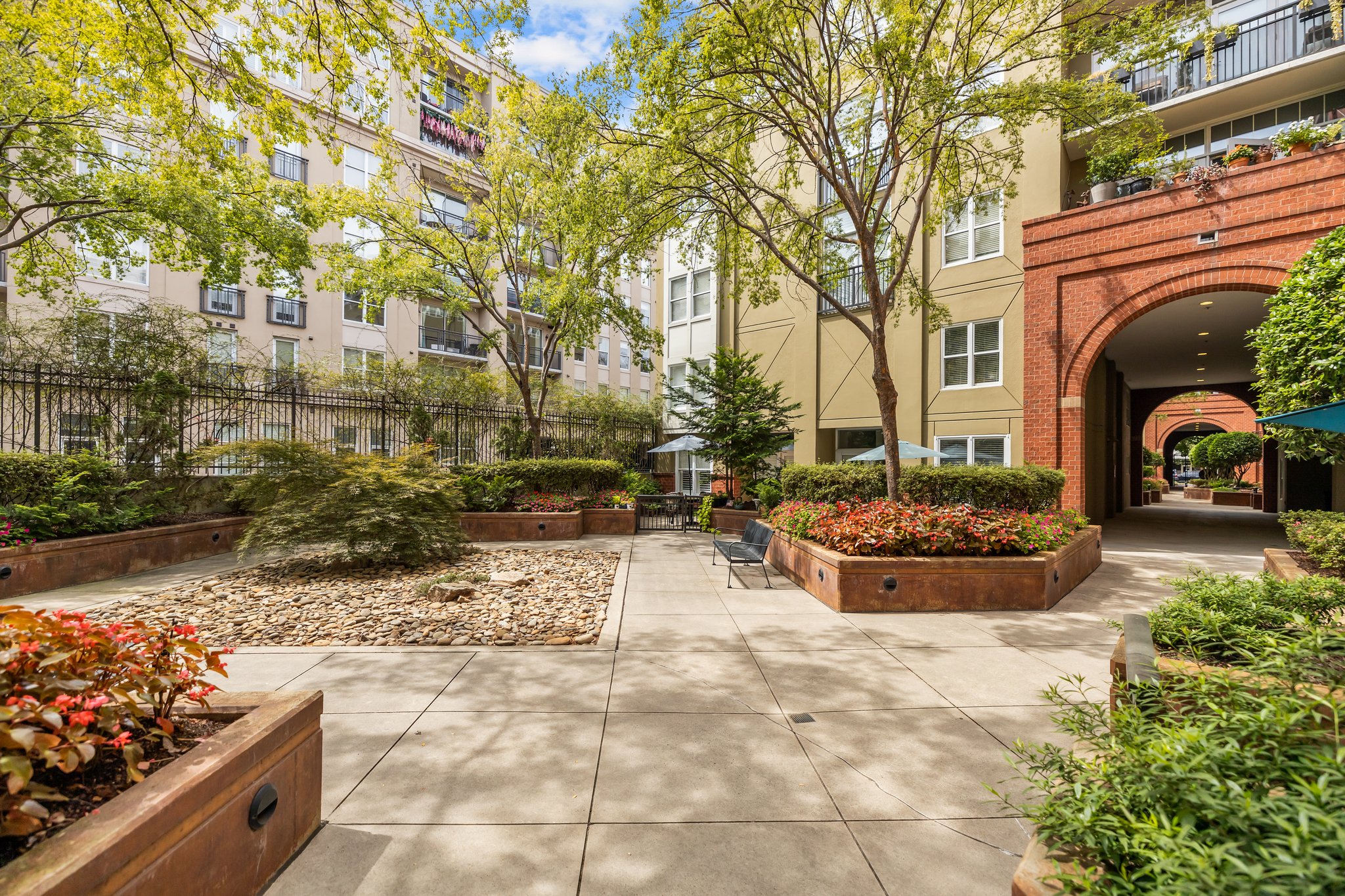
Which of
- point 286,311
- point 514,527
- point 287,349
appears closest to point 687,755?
point 514,527

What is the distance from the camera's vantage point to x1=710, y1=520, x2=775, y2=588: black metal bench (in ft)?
27.7

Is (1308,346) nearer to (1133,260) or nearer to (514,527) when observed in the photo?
(1133,260)

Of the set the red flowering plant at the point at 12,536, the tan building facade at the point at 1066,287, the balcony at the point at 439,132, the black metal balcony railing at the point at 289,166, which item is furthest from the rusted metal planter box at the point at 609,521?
the balcony at the point at 439,132

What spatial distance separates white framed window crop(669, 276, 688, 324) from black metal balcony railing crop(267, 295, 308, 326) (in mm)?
15891

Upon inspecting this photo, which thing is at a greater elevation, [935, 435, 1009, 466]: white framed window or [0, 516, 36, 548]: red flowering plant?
[935, 435, 1009, 466]: white framed window

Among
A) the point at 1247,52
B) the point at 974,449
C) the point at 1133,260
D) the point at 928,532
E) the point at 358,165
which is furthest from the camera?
the point at 358,165

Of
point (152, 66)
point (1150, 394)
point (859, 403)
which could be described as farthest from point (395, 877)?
point (1150, 394)

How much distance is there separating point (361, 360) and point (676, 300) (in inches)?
509

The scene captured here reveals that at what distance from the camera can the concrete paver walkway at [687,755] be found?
8.33 ft

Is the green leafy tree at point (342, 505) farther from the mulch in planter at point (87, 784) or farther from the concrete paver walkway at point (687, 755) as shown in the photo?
the mulch in planter at point (87, 784)

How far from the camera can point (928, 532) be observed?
285 inches

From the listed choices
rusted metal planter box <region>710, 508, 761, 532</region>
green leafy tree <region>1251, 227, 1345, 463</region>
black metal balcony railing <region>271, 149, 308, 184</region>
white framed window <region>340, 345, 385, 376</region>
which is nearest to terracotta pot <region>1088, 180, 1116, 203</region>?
green leafy tree <region>1251, 227, 1345, 463</region>

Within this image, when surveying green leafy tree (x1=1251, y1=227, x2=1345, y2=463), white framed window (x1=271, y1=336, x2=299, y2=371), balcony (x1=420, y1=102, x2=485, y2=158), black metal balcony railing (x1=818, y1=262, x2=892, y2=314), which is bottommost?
green leafy tree (x1=1251, y1=227, x2=1345, y2=463)

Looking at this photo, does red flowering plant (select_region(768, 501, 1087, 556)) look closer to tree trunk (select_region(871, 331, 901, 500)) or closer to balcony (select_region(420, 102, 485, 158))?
tree trunk (select_region(871, 331, 901, 500))
